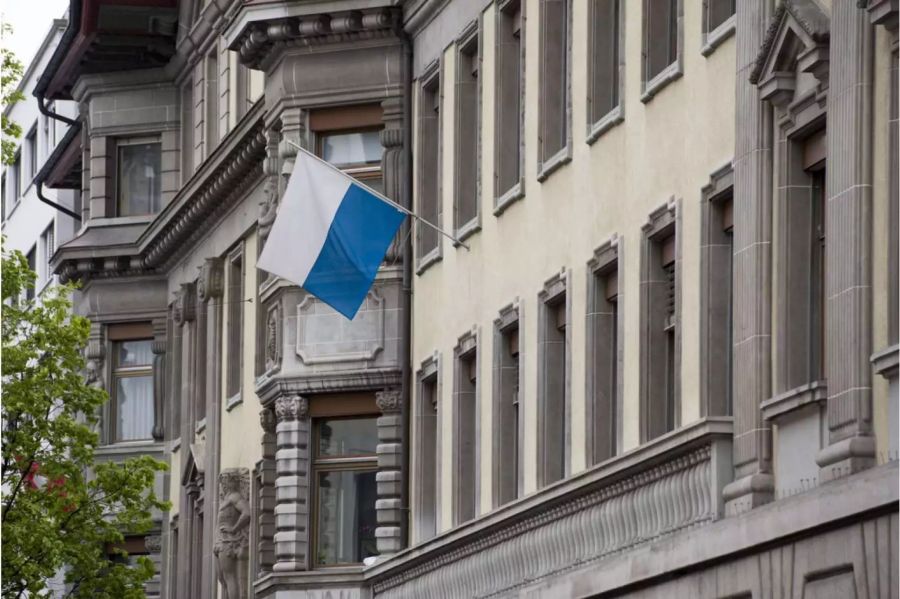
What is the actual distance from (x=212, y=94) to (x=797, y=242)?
30822 mm

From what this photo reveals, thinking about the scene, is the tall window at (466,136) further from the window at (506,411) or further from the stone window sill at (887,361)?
the stone window sill at (887,361)

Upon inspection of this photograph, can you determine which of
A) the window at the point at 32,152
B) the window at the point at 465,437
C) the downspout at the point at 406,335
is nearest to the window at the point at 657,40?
the window at the point at 465,437

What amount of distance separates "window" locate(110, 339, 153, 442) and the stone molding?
20814 mm

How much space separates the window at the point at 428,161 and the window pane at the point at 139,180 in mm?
19393

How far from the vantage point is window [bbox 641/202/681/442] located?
29906 millimetres

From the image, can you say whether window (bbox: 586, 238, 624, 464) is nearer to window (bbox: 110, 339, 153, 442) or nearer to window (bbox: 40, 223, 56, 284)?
window (bbox: 110, 339, 153, 442)

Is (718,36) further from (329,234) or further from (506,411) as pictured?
(329,234)

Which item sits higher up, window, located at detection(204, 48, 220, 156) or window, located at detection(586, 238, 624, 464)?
window, located at detection(204, 48, 220, 156)

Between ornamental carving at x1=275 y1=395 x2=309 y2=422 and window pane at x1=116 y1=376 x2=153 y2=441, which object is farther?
window pane at x1=116 y1=376 x2=153 y2=441

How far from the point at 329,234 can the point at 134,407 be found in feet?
79.5

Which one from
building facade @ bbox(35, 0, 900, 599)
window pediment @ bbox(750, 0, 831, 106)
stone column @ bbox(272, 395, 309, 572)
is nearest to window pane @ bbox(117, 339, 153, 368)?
building facade @ bbox(35, 0, 900, 599)

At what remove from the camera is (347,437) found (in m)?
43.5

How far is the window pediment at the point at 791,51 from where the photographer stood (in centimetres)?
2497

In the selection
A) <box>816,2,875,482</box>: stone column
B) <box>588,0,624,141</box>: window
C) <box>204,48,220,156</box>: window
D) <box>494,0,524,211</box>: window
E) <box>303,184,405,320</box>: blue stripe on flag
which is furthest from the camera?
<box>204,48,220,156</box>: window
